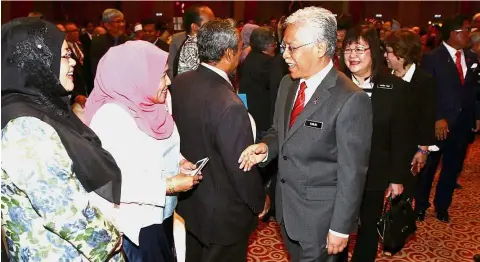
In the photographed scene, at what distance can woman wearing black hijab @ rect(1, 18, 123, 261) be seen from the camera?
1.31m

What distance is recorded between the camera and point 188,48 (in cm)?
350

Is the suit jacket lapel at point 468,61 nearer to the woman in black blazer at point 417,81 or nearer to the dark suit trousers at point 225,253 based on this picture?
the woman in black blazer at point 417,81

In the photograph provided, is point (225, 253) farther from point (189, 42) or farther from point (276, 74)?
point (276, 74)

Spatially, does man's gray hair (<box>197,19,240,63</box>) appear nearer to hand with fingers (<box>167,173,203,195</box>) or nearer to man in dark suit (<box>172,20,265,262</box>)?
man in dark suit (<box>172,20,265,262</box>)

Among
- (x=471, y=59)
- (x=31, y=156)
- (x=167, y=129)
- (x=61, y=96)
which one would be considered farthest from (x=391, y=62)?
(x=31, y=156)

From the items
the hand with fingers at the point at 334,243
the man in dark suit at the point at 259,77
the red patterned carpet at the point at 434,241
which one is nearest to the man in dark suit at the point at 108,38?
the man in dark suit at the point at 259,77

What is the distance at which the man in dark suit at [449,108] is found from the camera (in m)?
4.07

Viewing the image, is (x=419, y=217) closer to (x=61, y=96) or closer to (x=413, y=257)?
(x=413, y=257)

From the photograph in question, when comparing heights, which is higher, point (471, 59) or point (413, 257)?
point (471, 59)

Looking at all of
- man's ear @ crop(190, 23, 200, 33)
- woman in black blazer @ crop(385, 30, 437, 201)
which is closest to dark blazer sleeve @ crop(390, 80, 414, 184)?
woman in black blazer @ crop(385, 30, 437, 201)

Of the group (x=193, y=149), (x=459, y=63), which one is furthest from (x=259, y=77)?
(x=193, y=149)

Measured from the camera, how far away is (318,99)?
1920 mm

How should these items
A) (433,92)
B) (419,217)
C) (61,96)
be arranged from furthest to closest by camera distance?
(419,217) < (433,92) < (61,96)

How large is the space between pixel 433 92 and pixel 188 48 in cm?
187
